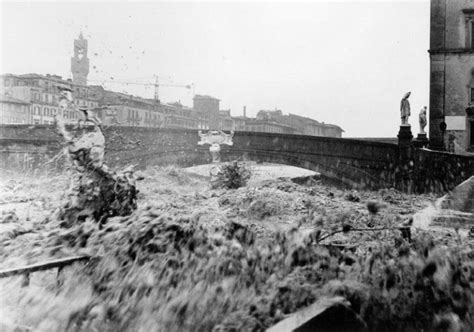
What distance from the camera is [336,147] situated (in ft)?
49.8

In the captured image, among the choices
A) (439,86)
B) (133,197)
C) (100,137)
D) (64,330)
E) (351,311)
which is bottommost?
(64,330)

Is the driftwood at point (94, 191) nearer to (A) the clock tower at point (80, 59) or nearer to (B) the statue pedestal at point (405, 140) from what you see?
(A) the clock tower at point (80, 59)

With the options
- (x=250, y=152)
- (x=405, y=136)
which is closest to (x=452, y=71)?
(x=405, y=136)

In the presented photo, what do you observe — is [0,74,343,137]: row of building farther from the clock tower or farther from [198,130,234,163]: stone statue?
[198,130,234,163]: stone statue

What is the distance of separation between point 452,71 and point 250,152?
274 inches

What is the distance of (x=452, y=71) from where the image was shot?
1641 cm

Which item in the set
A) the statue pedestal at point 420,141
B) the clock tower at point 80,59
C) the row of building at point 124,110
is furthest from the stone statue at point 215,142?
the statue pedestal at point 420,141

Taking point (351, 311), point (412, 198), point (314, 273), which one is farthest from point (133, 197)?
point (412, 198)

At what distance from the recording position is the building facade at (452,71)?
16.2 metres

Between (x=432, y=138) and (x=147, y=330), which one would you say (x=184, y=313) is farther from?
(x=432, y=138)

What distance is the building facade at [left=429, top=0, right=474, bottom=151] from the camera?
16.2m

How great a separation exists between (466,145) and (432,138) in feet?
3.43

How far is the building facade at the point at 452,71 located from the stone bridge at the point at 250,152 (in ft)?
12.3

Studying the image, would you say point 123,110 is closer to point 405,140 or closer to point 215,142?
point 215,142
